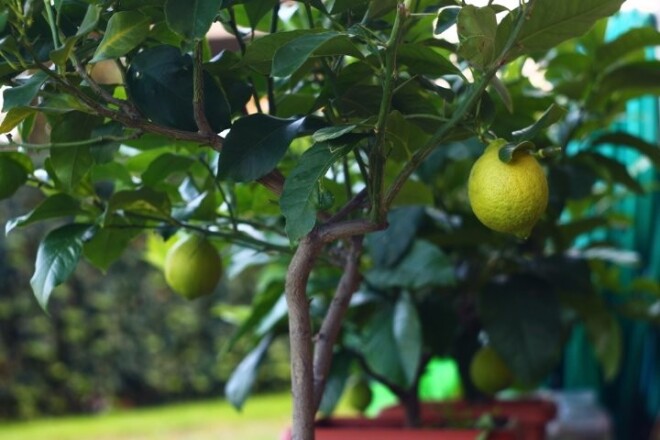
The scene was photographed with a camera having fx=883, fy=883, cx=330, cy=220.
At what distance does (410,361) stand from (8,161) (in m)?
0.46

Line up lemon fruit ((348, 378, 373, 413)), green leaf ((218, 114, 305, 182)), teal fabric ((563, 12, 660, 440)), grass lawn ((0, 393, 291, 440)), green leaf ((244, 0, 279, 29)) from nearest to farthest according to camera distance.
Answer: green leaf ((218, 114, 305, 182))
green leaf ((244, 0, 279, 29))
lemon fruit ((348, 378, 373, 413))
teal fabric ((563, 12, 660, 440))
grass lawn ((0, 393, 291, 440))

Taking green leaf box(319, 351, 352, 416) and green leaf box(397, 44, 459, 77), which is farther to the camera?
green leaf box(319, 351, 352, 416)

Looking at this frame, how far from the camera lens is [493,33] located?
525mm

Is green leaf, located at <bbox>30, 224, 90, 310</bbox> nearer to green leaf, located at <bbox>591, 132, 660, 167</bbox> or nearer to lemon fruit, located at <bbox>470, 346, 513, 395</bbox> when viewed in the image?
lemon fruit, located at <bbox>470, 346, 513, 395</bbox>

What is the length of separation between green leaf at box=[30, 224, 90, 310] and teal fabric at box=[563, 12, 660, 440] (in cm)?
110

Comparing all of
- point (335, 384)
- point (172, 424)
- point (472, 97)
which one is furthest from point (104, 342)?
point (472, 97)

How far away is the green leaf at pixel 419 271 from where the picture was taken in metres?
0.92

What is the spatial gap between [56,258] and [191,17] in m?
0.24

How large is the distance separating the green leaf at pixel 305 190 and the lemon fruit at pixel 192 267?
0.24m

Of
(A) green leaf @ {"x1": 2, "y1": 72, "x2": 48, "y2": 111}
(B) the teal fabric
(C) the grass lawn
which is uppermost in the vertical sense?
(A) green leaf @ {"x1": 2, "y1": 72, "x2": 48, "y2": 111}

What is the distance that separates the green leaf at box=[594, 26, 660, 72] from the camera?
1.01 m

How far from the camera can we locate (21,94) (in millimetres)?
542

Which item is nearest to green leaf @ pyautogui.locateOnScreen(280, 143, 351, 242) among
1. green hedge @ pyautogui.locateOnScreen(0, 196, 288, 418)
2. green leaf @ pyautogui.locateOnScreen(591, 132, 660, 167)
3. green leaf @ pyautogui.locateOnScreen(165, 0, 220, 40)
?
green leaf @ pyautogui.locateOnScreen(165, 0, 220, 40)

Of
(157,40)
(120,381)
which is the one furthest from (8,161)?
(120,381)
